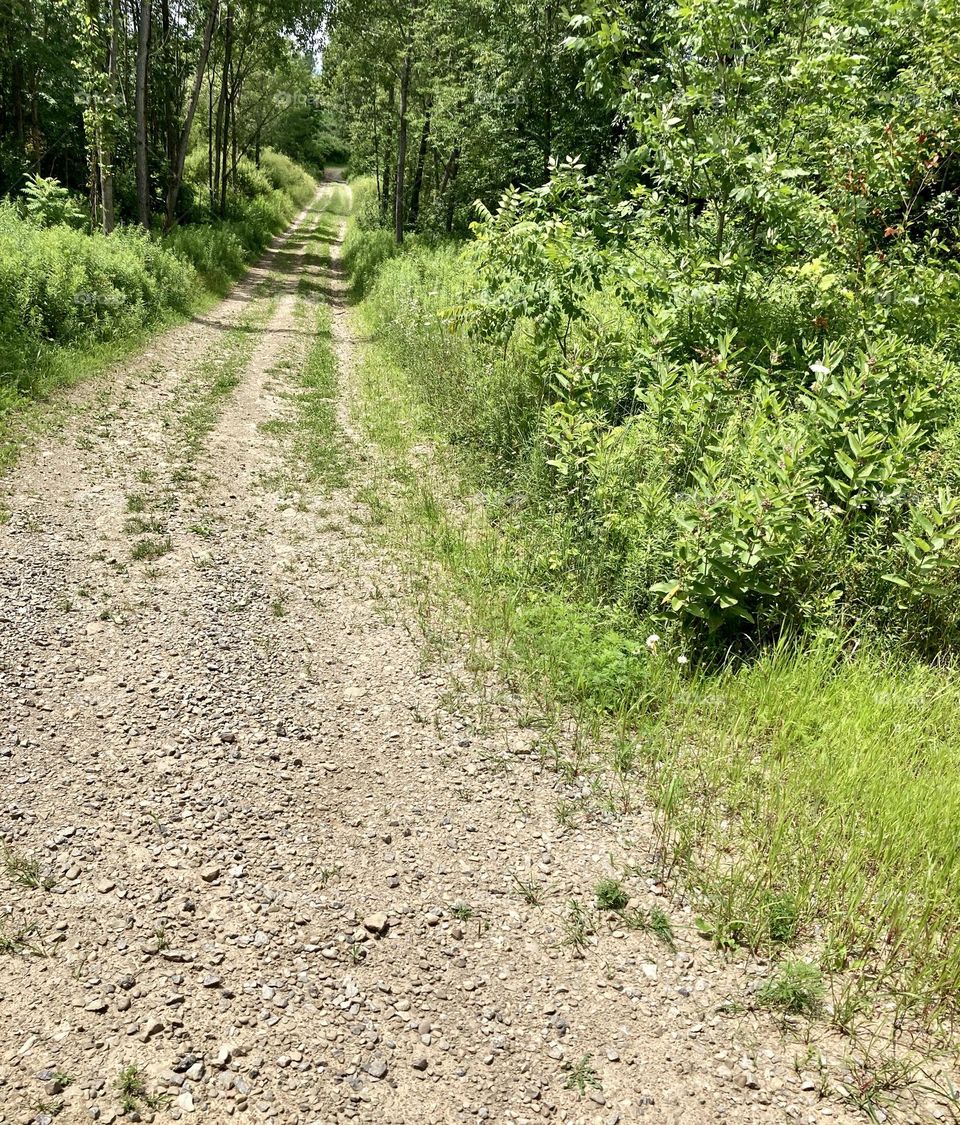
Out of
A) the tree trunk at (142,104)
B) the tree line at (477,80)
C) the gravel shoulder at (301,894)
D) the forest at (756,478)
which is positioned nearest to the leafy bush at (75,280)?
the tree trunk at (142,104)

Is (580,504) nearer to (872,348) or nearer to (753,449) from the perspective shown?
(753,449)

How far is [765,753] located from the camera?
394 cm

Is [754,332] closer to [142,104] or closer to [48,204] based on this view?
[48,204]

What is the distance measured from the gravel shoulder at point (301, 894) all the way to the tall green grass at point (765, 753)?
0.35 metres

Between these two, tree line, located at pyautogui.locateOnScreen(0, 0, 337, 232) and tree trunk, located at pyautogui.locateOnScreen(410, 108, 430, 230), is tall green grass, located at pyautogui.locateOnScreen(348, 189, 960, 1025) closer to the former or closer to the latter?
tree line, located at pyautogui.locateOnScreen(0, 0, 337, 232)

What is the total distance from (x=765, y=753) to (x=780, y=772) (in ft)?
0.62

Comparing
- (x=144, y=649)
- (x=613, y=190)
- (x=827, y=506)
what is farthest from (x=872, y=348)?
(x=144, y=649)

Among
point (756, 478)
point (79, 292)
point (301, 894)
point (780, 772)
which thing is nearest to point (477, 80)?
point (79, 292)

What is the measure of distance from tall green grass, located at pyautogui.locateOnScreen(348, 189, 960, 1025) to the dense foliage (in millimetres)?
312

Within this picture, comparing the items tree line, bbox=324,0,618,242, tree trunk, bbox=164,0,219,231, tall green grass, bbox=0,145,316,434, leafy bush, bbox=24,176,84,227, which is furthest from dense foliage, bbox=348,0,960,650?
tree trunk, bbox=164,0,219,231

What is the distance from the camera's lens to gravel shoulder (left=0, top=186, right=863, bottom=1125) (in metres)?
2.55

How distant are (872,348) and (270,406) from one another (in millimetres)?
8338

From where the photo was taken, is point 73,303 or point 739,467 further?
point 73,303

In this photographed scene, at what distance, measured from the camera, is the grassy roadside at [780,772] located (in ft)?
9.84
